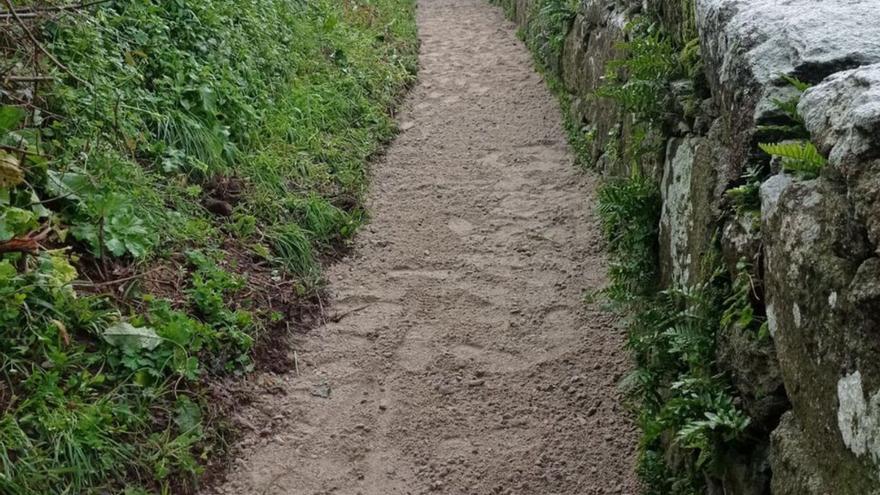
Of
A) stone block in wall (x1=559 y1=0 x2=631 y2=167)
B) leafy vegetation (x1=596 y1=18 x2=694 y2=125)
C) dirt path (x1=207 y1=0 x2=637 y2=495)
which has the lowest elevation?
dirt path (x1=207 y1=0 x2=637 y2=495)

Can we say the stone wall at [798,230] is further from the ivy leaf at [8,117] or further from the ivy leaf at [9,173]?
the ivy leaf at [8,117]

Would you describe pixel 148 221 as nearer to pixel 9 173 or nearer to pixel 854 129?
pixel 9 173

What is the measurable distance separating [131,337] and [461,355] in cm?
169

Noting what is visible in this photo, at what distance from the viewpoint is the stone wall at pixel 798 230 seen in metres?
1.89

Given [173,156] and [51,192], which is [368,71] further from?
[51,192]

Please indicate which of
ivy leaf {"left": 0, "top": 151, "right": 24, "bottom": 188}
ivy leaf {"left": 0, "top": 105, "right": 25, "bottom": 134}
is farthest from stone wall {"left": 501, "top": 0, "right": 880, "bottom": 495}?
ivy leaf {"left": 0, "top": 105, "right": 25, "bottom": 134}

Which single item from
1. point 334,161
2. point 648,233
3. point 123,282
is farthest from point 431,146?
point 123,282

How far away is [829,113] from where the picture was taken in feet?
7.34

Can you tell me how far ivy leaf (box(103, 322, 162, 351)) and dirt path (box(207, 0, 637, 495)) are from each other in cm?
64

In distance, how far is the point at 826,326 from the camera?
6.63 feet

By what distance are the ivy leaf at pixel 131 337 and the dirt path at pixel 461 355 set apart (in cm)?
64

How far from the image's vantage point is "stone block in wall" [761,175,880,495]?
1.82 metres

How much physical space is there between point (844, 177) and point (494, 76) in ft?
24.0

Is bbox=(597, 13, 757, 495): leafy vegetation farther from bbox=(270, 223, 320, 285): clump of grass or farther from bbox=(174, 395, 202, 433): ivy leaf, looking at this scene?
bbox=(174, 395, 202, 433): ivy leaf
